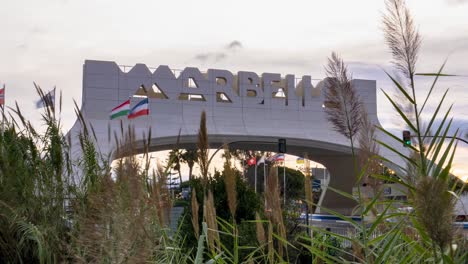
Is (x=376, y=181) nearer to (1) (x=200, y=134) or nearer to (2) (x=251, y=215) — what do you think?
(1) (x=200, y=134)

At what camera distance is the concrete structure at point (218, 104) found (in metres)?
41.4

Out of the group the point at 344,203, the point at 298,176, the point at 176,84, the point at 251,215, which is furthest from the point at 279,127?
the point at 251,215

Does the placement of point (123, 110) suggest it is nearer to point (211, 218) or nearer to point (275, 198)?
point (211, 218)

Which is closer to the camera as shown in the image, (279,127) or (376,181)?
(376,181)

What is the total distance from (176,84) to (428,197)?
4179cm

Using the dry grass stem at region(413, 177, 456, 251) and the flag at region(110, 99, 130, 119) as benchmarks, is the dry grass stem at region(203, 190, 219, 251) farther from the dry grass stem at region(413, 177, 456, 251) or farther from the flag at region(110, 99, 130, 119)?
the flag at region(110, 99, 130, 119)

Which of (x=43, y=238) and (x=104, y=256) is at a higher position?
(x=104, y=256)

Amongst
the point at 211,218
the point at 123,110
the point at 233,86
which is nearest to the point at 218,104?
the point at 233,86

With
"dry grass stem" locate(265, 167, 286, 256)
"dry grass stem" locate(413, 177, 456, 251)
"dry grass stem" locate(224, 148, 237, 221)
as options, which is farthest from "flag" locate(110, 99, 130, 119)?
"dry grass stem" locate(413, 177, 456, 251)

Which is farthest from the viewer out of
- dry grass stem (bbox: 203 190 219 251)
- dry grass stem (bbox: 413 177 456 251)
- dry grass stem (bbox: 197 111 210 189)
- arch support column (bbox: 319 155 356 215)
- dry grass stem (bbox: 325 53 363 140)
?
arch support column (bbox: 319 155 356 215)

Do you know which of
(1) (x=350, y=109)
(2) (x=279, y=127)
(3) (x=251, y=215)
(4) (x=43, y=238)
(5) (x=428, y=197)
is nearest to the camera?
(5) (x=428, y=197)

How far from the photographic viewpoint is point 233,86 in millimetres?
45219

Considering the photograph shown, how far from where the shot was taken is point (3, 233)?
189 inches

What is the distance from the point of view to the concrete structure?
41.4m
